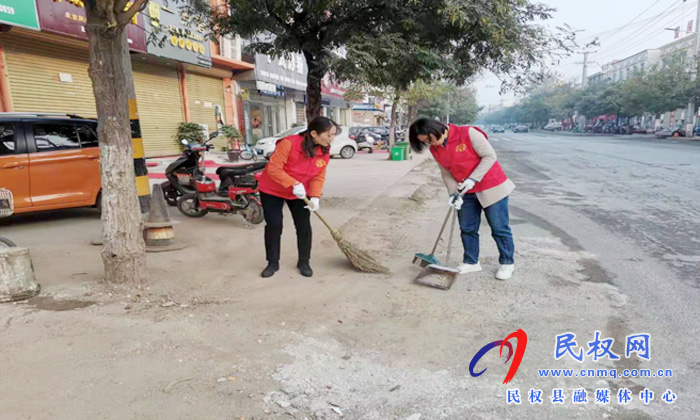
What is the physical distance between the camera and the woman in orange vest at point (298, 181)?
389 centimetres

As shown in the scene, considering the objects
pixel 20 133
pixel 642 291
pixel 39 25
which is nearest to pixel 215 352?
pixel 642 291

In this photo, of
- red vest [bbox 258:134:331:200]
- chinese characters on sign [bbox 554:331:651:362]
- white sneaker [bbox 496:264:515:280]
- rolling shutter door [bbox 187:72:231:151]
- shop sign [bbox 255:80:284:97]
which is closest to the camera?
chinese characters on sign [bbox 554:331:651:362]

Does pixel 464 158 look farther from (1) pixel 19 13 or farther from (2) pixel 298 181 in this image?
(1) pixel 19 13

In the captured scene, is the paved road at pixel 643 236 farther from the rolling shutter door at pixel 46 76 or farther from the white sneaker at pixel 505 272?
the rolling shutter door at pixel 46 76

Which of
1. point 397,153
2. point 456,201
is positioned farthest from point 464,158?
point 397,153

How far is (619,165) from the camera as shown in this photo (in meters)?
13.9

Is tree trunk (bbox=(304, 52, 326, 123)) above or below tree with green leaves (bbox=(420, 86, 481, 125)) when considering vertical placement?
below

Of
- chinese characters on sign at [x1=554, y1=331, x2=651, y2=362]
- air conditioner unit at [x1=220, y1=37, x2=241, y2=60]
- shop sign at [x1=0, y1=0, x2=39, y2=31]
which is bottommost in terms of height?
chinese characters on sign at [x1=554, y1=331, x2=651, y2=362]

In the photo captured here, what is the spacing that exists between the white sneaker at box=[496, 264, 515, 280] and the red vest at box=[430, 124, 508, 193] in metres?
0.82

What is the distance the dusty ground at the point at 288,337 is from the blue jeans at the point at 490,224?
0.24 m

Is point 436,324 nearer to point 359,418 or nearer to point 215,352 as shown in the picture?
point 359,418

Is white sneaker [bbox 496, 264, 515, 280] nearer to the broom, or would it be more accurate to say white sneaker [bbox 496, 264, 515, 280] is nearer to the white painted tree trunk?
the broom

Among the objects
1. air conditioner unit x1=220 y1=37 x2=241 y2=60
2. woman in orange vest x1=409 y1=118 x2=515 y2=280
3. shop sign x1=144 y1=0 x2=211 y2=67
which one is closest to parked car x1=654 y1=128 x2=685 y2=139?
air conditioner unit x1=220 y1=37 x2=241 y2=60

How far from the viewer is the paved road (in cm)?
314
